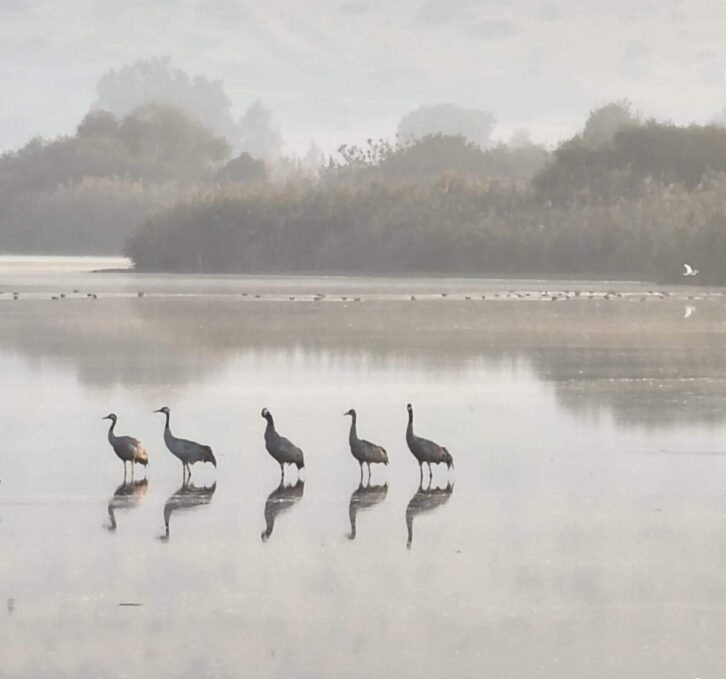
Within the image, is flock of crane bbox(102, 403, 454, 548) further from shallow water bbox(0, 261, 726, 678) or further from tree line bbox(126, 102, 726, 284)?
tree line bbox(126, 102, 726, 284)

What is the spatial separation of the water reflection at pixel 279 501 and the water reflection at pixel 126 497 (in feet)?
2.64

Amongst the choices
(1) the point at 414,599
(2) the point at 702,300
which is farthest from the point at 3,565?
(2) the point at 702,300

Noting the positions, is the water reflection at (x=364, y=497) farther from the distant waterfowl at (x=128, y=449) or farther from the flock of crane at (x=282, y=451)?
the distant waterfowl at (x=128, y=449)

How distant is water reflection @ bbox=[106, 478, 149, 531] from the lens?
10.2 m

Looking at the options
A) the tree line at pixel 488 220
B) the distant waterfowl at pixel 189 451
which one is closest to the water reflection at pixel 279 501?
the distant waterfowl at pixel 189 451

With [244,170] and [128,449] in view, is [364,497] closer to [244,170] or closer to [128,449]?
[128,449]

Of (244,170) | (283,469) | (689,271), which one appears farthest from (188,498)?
(244,170)

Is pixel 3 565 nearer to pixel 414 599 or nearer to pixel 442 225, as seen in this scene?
pixel 414 599

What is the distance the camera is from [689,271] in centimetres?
4809

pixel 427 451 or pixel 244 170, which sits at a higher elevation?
pixel 244 170

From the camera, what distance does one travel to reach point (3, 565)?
27.9ft

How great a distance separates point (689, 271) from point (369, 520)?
39.2 metres

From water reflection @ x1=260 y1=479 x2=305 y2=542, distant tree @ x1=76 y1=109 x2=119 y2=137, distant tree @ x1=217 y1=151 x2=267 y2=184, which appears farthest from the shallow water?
distant tree @ x1=76 y1=109 x2=119 y2=137

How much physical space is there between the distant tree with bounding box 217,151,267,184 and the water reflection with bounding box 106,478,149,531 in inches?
3545
